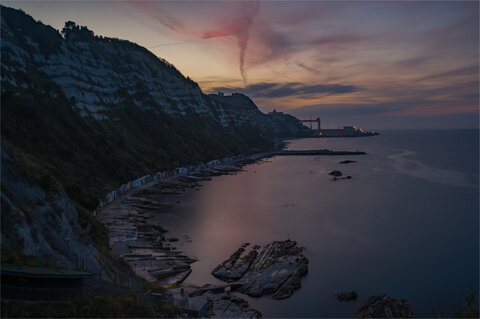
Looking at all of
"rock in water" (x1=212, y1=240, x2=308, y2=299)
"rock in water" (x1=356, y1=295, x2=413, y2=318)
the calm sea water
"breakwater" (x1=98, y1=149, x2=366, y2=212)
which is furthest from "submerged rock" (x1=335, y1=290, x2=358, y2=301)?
"breakwater" (x1=98, y1=149, x2=366, y2=212)

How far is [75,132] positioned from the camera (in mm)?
75938

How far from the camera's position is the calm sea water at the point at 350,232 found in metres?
35.5

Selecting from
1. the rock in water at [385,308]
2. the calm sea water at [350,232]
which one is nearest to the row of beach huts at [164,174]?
the calm sea water at [350,232]

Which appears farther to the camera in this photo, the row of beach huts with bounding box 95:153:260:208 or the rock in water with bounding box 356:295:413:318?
the row of beach huts with bounding box 95:153:260:208

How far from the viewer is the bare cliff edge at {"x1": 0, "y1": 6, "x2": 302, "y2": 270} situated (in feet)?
77.3

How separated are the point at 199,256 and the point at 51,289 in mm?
26632

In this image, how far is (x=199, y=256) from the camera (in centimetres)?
4284

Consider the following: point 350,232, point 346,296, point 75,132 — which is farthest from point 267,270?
point 75,132

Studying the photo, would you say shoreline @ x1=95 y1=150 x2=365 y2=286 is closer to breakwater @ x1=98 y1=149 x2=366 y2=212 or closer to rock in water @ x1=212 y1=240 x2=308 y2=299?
breakwater @ x1=98 y1=149 x2=366 y2=212

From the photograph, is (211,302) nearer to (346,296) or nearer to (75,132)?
(346,296)

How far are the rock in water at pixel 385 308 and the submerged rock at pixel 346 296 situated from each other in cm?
207

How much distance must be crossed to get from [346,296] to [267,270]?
9.02m

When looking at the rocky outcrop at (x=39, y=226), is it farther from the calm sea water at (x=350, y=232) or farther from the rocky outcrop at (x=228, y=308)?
the calm sea water at (x=350, y=232)

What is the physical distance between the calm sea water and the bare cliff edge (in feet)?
54.3
